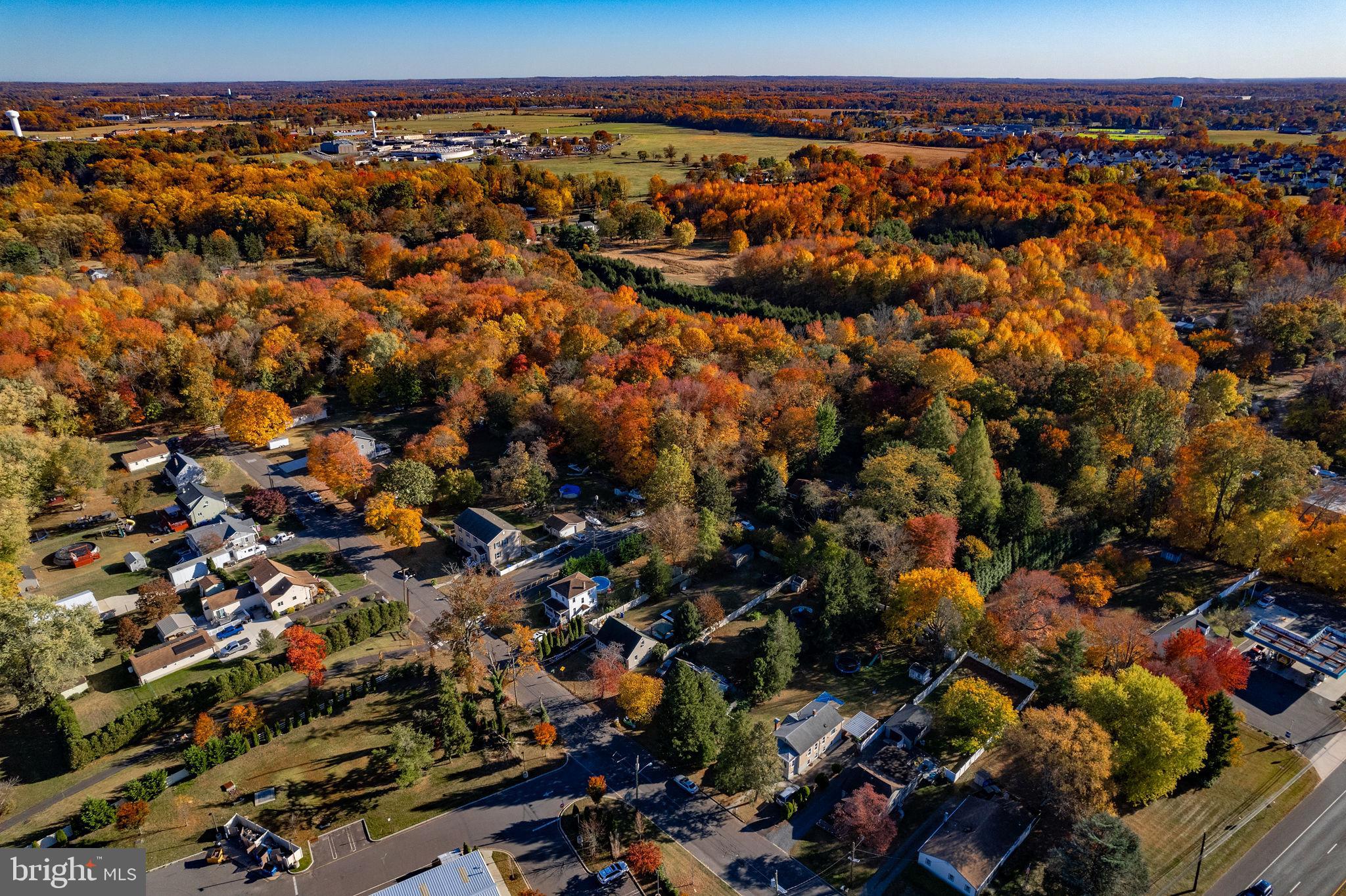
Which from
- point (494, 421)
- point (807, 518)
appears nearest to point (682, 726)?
point (807, 518)

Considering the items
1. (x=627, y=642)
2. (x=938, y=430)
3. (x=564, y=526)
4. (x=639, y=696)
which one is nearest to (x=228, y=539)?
(x=564, y=526)

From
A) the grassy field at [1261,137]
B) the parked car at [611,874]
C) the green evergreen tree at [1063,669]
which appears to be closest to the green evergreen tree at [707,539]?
the green evergreen tree at [1063,669]

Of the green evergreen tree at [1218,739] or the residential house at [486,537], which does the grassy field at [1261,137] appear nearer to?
the green evergreen tree at [1218,739]

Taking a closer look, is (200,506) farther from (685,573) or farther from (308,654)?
(685,573)

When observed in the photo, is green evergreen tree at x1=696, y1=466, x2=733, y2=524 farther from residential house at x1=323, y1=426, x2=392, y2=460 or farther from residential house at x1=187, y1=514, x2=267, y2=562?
residential house at x1=187, y1=514, x2=267, y2=562

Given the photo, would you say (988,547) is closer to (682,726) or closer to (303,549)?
(682,726)

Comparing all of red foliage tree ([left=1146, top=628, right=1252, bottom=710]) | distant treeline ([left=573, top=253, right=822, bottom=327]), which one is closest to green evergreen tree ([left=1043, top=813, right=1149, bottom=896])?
red foliage tree ([left=1146, top=628, right=1252, bottom=710])
